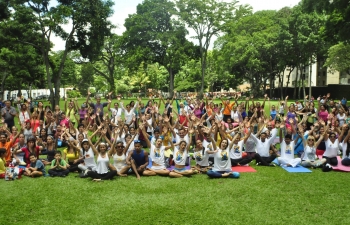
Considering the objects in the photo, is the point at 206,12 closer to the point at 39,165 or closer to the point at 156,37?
the point at 156,37

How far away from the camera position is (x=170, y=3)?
39188 millimetres

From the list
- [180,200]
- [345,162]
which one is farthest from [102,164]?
[345,162]

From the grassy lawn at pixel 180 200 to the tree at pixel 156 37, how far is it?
30.8 metres

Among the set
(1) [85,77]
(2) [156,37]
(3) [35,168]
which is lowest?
(3) [35,168]

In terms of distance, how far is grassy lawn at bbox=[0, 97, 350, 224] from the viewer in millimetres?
5887

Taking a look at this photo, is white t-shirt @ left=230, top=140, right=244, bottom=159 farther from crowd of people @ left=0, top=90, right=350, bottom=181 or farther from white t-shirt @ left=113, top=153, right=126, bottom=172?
white t-shirt @ left=113, top=153, right=126, bottom=172

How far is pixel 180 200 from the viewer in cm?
680

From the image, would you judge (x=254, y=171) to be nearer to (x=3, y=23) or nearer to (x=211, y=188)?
(x=211, y=188)

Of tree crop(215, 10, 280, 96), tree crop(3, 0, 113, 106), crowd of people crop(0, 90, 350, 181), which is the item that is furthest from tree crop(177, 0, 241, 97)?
crowd of people crop(0, 90, 350, 181)

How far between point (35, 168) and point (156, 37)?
107 ft

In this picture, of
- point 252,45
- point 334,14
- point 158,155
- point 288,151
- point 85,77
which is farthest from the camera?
point 85,77

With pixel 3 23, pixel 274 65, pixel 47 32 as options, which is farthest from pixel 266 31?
pixel 3 23

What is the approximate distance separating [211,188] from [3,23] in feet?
63.2

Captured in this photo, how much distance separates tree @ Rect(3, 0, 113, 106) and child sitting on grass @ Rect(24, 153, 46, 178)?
14.5m
